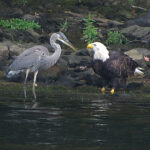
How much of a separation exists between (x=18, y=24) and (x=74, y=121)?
13.0 meters

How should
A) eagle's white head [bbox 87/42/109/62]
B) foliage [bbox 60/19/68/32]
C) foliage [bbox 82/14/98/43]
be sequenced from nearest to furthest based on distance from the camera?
eagle's white head [bbox 87/42/109/62] < foliage [bbox 82/14/98/43] < foliage [bbox 60/19/68/32]

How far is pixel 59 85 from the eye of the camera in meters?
17.7

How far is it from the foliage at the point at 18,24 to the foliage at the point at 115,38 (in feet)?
9.35

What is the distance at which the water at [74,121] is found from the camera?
25.7 ft

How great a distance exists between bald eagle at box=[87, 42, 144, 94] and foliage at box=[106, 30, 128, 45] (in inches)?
182

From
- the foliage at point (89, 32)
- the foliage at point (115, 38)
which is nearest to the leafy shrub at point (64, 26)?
the foliage at point (89, 32)

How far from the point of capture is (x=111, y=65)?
17438mm

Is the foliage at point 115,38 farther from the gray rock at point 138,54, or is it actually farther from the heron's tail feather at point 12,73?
the heron's tail feather at point 12,73

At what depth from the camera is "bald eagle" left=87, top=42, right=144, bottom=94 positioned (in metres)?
17.4

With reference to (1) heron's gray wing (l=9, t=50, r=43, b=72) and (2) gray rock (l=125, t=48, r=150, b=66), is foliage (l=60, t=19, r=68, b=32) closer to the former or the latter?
(2) gray rock (l=125, t=48, r=150, b=66)

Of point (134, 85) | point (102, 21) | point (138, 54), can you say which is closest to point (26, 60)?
point (134, 85)

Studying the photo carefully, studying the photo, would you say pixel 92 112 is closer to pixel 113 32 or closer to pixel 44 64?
pixel 44 64

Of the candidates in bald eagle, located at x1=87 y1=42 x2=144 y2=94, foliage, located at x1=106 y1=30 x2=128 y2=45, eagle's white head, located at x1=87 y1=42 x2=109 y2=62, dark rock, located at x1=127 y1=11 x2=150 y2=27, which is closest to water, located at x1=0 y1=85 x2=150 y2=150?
bald eagle, located at x1=87 y1=42 x2=144 y2=94

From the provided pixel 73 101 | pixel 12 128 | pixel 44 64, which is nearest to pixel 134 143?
pixel 12 128
